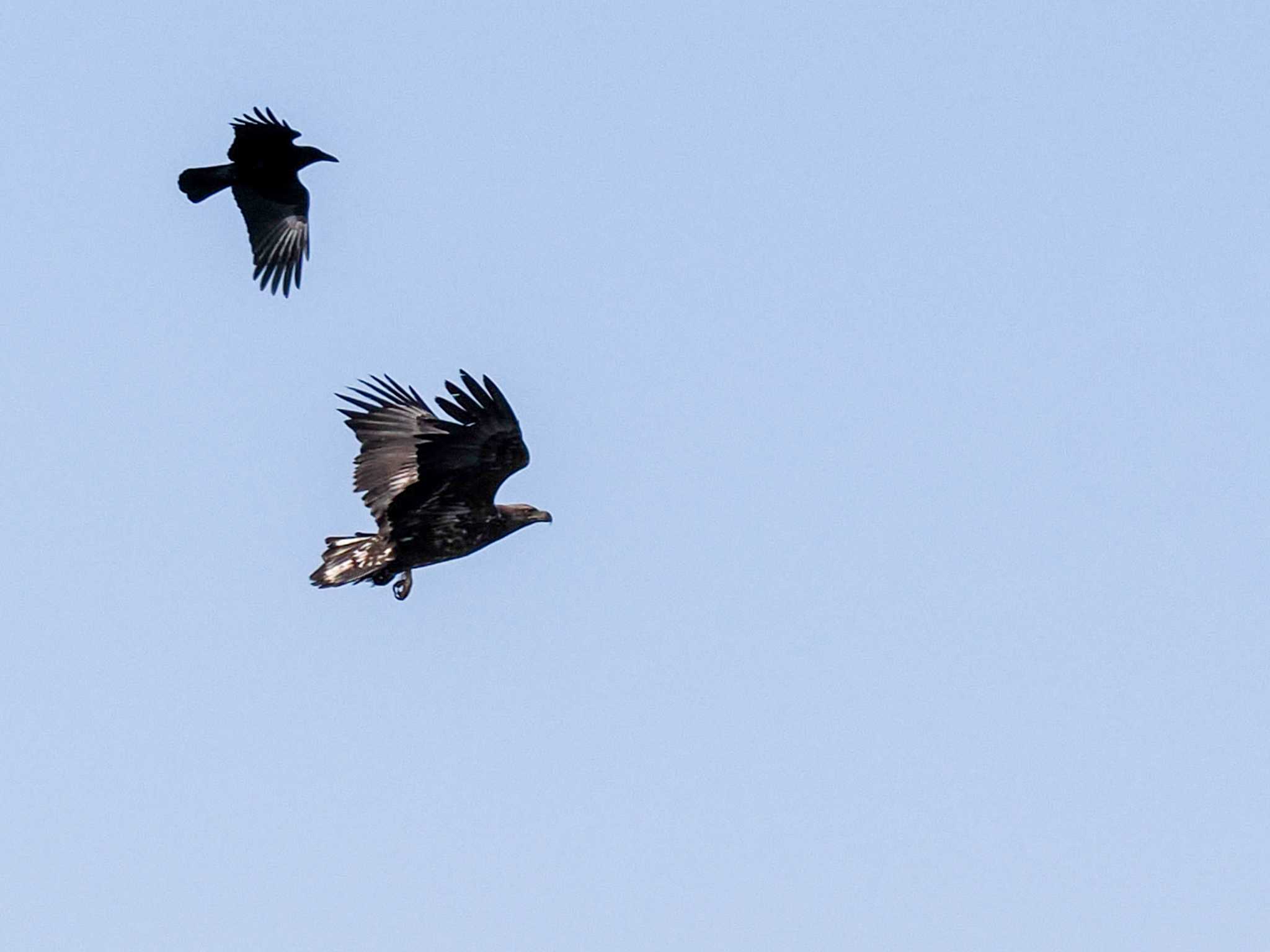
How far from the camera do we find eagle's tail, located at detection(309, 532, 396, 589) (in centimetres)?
2603

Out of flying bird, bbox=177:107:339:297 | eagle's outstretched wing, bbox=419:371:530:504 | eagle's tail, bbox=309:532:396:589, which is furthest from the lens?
flying bird, bbox=177:107:339:297

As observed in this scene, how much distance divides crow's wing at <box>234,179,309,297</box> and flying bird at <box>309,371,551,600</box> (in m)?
2.42

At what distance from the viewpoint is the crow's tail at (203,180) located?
94.9ft

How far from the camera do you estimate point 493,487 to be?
1006 inches

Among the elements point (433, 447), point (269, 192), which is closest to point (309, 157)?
point (269, 192)

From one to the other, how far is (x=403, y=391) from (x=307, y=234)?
285 cm

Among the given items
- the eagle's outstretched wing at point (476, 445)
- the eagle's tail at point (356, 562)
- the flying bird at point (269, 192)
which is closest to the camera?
the eagle's outstretched wing at point (476, 445)

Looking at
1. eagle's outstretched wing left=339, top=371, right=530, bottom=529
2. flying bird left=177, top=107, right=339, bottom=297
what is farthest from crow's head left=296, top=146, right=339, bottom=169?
eagle's outstretched wing left=339, top=371, right=530, bottom=529

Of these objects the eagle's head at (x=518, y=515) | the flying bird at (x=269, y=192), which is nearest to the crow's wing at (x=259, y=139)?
the flying bird at (x=269, y=192)

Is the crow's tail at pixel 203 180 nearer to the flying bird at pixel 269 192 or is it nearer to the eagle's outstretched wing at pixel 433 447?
the flying bird at pixel 269 192

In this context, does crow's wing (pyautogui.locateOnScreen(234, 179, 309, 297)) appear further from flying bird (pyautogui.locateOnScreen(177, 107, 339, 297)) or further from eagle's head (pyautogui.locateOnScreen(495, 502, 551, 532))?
eagle's head (pyautogui.locateOnScreen(495, 502, 551, 532))

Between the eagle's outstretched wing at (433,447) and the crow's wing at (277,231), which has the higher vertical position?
the crow's wing at (277,231)

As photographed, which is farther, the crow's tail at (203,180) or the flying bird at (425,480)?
the crow's tail at (203,180)

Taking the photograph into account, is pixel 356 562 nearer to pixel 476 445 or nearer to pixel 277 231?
pixel 476 445
